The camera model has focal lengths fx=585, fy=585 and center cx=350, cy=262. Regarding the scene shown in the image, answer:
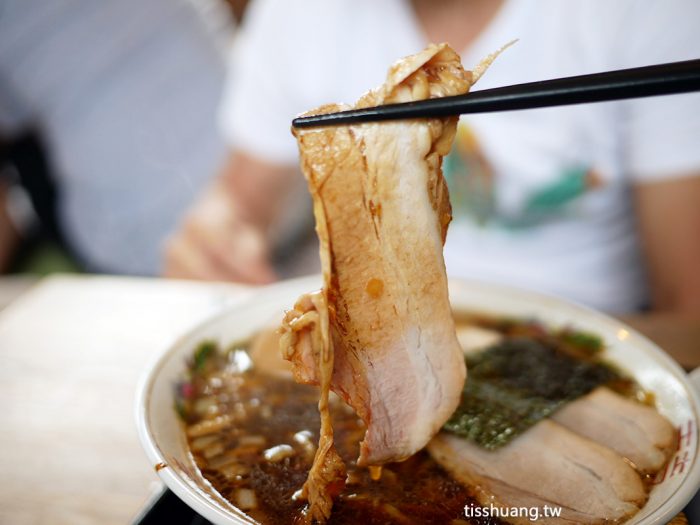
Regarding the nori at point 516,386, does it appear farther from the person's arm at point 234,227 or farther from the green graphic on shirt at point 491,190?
the person's arm at point 234,227

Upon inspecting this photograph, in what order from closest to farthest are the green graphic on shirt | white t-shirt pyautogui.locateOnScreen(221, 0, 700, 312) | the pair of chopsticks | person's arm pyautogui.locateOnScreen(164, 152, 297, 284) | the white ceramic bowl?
the pair of chopsticks → the white ceramic bowl → white t-shirt pyautogui.locateOnScreen(221, 0, 700, 312) → the green graphic on shirt → person's arm pyautogui.locateOnScreen(164, 152, 297, 284)

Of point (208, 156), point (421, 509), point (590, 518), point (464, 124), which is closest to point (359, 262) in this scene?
point (421, 509)

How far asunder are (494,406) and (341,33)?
65.4 inches

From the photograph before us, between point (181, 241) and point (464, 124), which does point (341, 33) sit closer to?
point (464, 124)

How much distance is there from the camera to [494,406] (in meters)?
1.02

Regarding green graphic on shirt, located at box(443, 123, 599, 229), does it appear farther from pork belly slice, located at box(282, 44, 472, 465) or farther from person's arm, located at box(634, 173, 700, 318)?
pork belly slice, located at box(282, 44, 472, 465)

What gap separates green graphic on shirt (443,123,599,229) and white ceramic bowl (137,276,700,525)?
68 cm

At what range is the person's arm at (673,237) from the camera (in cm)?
177

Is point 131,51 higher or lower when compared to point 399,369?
higher

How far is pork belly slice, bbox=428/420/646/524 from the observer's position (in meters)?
0.83

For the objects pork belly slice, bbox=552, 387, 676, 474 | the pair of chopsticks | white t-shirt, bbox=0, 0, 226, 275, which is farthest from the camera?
white t-shirt, bbox=0, 0, 226, 275

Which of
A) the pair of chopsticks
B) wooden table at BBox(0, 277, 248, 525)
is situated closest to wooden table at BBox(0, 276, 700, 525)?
wooden table at BBox(0, 277, 248, 525)

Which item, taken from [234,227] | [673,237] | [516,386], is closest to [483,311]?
[516,386]

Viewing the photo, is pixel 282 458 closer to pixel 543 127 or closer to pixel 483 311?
pixel 483 311
